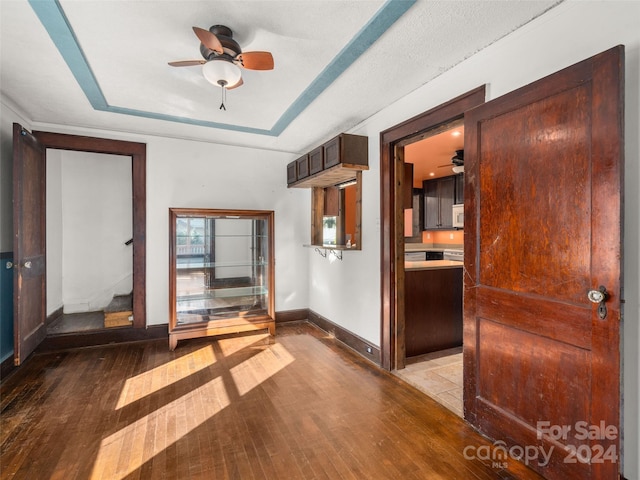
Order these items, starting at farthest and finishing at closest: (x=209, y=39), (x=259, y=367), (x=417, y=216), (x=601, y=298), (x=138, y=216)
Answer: (x=417, y=216) < (x=138, y=216) < (x=259, y=367) < (x=209, y=39) < (x=601, y=298)

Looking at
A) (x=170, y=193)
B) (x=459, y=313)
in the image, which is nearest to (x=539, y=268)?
(x=459, y=313)

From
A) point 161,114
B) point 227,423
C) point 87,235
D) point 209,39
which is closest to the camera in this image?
point 209,39

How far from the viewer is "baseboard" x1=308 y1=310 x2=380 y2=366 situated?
132 inches

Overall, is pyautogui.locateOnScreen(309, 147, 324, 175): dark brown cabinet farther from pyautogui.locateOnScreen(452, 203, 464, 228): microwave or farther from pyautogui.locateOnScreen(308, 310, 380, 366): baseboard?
pyautogui.locateOnScreen(452, 203, 464, 228): microwave

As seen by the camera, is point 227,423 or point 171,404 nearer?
point 227,423

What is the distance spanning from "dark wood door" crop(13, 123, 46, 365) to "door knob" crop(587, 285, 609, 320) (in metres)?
4.11

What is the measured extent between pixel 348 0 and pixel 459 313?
3.23 metres

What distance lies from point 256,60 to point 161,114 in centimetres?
190

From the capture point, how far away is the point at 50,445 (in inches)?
80.4

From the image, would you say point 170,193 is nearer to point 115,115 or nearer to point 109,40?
point 115,115

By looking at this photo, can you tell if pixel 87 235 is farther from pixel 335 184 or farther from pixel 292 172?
pixel 335 184

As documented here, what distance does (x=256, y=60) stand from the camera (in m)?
2.14

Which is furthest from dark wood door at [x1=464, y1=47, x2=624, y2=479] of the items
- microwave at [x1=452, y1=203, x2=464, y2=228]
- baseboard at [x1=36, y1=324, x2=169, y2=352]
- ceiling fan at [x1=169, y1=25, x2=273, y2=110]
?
microwave at [x1=452, y1=203, x2=464, y2=228]

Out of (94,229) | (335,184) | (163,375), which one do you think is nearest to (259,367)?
(163,375)
